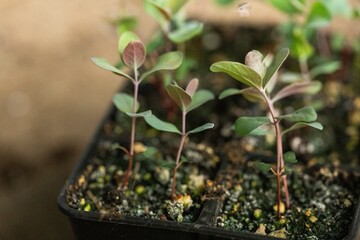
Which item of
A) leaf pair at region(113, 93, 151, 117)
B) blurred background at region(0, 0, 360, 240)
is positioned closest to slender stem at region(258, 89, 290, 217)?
leaf pair at region(113, 93, 151, 117)

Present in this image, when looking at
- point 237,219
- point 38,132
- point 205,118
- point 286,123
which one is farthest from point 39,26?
point 237,219

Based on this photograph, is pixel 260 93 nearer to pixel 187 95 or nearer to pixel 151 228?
pixel 187 95

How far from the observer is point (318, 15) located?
3.92 ft

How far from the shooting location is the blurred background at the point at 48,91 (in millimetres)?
1466

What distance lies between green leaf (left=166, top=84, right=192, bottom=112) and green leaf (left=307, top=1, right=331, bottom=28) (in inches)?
13.7

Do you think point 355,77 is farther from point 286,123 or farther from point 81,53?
point 81,53

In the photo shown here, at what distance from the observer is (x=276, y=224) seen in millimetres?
1021

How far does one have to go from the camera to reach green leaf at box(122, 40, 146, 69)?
0.98 meters

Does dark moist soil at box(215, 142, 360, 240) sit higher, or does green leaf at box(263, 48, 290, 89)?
green leaf at box(263, 48, 290, 89)

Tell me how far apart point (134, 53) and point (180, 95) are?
10cm

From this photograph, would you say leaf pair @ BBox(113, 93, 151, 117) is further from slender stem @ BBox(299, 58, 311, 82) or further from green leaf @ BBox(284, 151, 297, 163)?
slender stem @ BBox(299, 58, 311, 82)

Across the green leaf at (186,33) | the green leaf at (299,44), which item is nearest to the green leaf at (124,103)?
the green leaf at (186,33)

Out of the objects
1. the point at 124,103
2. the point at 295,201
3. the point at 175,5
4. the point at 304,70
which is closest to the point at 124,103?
the point at 124,103

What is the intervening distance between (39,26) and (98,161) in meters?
0.74
